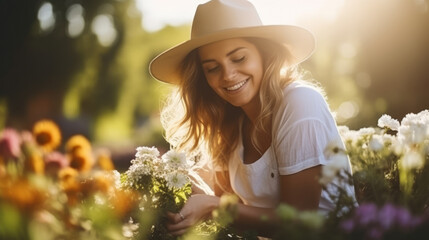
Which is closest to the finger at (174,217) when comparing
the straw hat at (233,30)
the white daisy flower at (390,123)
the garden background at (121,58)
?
the straw hat at (233,30)

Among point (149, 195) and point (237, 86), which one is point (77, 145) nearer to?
point (149, 195)

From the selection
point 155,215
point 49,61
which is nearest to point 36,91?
point 49,61

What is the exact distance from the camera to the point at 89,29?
1745 cm

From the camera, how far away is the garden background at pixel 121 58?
14.4 meters

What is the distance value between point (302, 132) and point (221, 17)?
82 centimetres

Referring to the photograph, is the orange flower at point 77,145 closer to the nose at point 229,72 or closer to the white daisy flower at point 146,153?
the white daisy flower at point 146,153

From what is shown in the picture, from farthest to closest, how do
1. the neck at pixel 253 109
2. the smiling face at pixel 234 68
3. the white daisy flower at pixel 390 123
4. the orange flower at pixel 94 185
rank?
the neck at pixel 253 109 < the smiling face at pixel 234 68 < the white daisy flower at pixel 390 123 < the orange flower at pixel 94 185

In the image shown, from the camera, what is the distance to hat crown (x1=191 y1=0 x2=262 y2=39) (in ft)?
A: 8.88

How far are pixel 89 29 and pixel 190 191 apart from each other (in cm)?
1587

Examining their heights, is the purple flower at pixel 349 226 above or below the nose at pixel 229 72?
below

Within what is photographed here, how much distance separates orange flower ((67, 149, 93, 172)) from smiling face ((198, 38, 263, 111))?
3.24 feet

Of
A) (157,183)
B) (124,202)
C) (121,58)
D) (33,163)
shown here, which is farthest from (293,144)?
(121,58)

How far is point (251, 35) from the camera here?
2.69 metres

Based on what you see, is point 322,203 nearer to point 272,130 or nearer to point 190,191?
point 272,130
